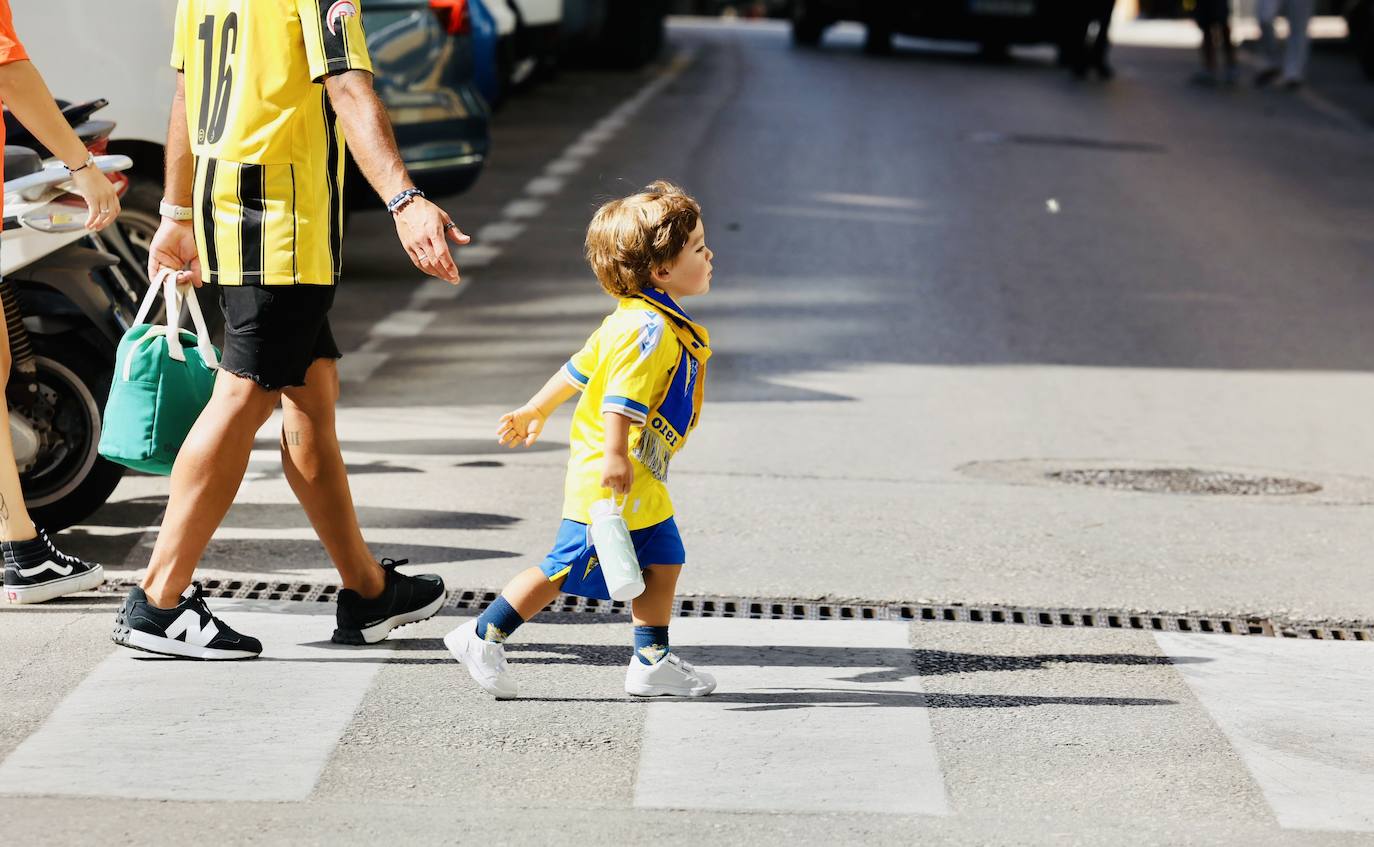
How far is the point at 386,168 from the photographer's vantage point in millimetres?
4629

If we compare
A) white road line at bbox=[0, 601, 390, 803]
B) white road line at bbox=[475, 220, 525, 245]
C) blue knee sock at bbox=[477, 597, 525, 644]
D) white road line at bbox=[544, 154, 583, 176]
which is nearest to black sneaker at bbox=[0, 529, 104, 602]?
white road line at bbox=[0, 601, 390, 803]

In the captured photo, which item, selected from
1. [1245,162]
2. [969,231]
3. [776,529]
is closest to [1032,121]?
[1245,162]

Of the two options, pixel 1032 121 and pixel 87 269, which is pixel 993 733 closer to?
pixel 87 269

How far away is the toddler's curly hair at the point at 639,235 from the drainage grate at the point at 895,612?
3.53 ft

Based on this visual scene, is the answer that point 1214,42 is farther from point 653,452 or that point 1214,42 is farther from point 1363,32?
point 653,452

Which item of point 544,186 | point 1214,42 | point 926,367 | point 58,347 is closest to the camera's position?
point 58,347

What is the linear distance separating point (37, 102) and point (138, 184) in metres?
2.98

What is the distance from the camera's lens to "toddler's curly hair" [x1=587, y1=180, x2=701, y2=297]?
4.73 meters

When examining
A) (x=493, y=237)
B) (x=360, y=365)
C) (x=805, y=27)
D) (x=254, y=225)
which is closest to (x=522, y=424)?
(x=254, y=225)

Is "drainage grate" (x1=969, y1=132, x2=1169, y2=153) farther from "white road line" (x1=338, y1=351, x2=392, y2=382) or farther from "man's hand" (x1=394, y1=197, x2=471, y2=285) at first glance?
"man's hand" (x1=394, y1=197, x2=471, y2=285)

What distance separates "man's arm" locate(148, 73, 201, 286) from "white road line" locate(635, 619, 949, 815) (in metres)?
1.45

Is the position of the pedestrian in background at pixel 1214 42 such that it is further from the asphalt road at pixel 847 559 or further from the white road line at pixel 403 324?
the white road line at pixel 403 324

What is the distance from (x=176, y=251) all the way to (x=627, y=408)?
1.22m

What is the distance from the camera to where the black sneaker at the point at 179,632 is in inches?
195
